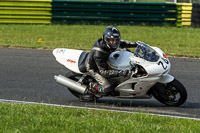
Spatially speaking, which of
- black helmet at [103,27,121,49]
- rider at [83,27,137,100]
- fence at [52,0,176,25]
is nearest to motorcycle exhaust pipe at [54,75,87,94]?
rider at [83,27,137,100]

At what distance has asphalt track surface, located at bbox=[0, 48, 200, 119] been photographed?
28.4 feet

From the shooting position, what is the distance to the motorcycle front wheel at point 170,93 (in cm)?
837

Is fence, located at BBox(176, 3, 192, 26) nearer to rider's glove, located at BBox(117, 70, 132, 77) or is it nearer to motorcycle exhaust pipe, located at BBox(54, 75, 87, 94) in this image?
motorcycle exhaust pipe, located at BBox(54, 75, 87, 94)

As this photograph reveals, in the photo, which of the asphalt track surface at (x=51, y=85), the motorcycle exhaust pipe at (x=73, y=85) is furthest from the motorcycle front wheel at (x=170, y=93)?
the motorcycle exhaust pipe at (x=73, y=85)

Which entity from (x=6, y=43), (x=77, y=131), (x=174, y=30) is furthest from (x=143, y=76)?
(x=174, y=30)

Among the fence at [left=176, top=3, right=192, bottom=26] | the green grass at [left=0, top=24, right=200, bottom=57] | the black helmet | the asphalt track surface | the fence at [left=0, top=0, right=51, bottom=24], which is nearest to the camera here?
the black helmet

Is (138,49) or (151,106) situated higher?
(138,49)

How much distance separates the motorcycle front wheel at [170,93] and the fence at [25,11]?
14435mm

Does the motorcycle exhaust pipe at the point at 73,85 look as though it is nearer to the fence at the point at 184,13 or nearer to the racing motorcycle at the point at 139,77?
the racing motorcycle at the point at 139,77

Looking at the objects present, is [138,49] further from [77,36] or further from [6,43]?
[77,36]

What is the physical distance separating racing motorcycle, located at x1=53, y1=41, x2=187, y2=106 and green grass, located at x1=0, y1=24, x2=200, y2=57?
670 centimetres

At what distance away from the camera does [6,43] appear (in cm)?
1692

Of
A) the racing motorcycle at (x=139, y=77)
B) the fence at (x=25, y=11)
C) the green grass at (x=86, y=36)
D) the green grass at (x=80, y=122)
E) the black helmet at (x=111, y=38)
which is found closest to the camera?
the green grass at (x=80, y=122)

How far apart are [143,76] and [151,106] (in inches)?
24.6
